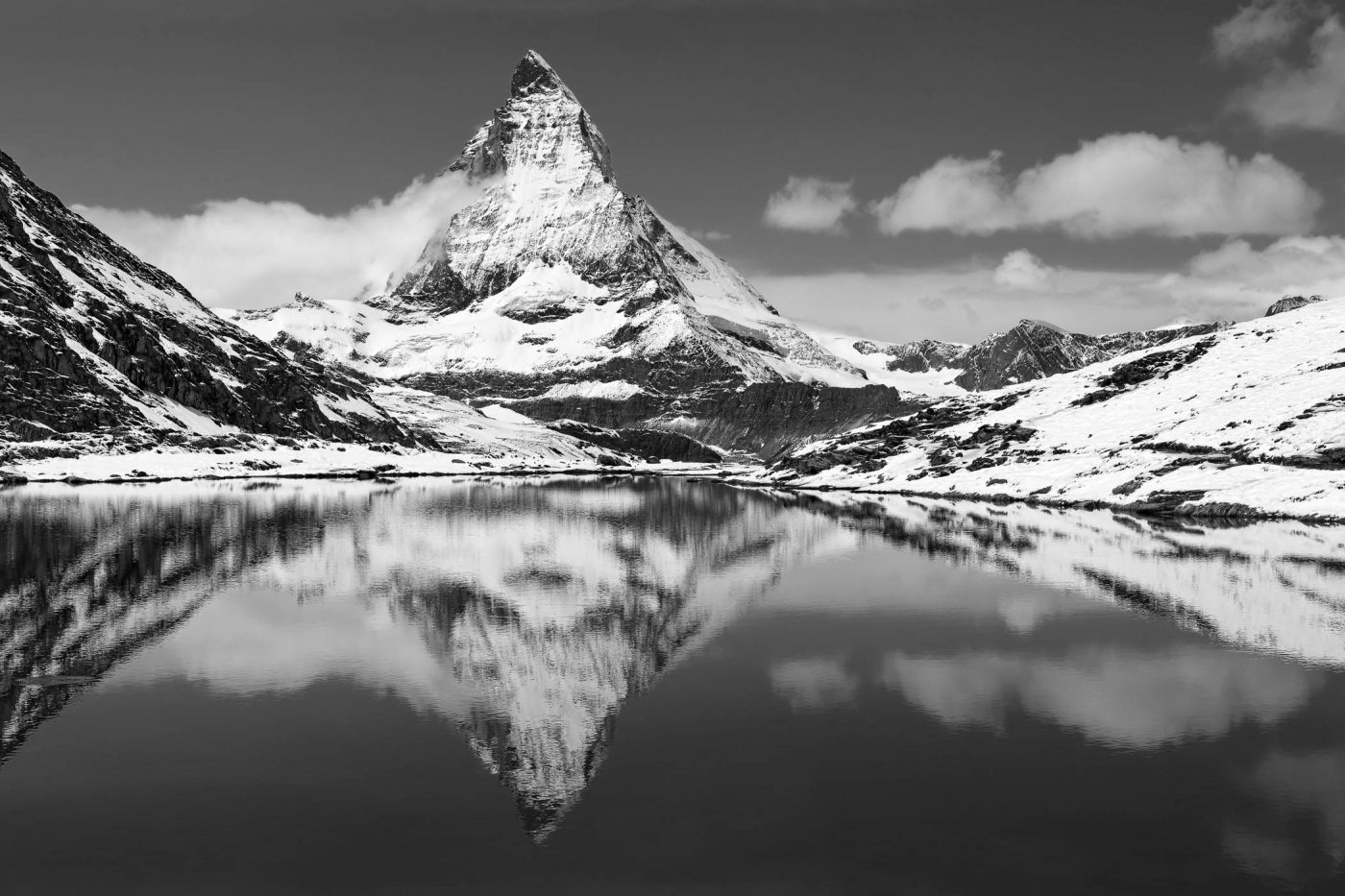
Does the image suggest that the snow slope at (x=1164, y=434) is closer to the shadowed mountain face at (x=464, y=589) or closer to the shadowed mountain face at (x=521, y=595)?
the shadowed mountain face at (x=521, y=595)

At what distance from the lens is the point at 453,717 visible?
105 feet

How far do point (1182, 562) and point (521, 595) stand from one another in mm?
41397

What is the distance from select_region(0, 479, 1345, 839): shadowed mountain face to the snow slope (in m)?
11.9

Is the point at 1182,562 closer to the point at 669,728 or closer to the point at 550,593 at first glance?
the point at 550,593

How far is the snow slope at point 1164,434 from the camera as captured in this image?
10725cm

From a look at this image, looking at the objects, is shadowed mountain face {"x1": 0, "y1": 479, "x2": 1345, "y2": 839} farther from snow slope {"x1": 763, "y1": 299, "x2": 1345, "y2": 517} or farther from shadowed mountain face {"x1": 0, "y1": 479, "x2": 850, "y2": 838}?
snow slope {"x1": 763, "y1": 299, "x2": 1345, "y2": 517}

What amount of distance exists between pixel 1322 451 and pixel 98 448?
186 m

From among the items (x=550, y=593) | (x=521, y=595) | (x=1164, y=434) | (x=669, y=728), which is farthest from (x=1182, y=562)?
(x=1164, y=434)

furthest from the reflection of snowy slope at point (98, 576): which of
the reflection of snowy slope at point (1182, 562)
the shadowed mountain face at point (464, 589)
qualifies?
the reflection of snowy slope at point (1182, 562)

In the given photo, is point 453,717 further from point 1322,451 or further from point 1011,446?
point 1011,446

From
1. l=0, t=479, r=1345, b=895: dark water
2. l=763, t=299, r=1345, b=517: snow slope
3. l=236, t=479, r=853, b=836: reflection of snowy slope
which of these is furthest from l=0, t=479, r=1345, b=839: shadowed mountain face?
l=763, t=299, r=1345, b=517: snow slope

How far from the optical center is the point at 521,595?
55.4m

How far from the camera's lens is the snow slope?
10725cm

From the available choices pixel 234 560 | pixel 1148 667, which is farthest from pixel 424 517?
pixel 1148 667
